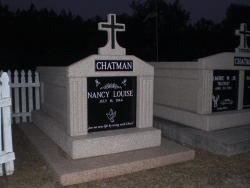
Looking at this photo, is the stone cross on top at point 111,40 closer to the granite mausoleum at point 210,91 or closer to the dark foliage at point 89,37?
the granite mausoleum at point 210,91

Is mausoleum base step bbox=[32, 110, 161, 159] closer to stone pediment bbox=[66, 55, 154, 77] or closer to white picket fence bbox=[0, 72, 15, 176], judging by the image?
white picket fence bbox=[0, 72, 15, 176]

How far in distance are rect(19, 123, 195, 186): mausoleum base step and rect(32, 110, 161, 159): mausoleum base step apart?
106mm

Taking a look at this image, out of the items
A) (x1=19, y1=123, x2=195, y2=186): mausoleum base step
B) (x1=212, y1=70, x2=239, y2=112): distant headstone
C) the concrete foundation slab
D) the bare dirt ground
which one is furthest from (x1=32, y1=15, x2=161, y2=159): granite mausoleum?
(x1=212, y1=70, x2=239, y2=112): distant headstone

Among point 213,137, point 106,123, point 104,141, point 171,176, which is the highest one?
point 106,123

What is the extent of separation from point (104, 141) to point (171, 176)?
4.44ft

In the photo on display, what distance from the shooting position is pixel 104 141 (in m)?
5.23

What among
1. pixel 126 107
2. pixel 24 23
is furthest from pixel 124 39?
pixel 126 107

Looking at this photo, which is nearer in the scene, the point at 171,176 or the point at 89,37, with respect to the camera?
the point at 171,176

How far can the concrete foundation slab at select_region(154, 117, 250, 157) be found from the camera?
5.83m

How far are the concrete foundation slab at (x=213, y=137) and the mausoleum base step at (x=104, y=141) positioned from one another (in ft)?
3.70

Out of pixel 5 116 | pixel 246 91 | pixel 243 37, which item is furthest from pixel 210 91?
pixel 5 116

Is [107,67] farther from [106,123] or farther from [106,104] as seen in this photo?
[106,123]

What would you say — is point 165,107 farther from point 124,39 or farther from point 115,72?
point 124,39

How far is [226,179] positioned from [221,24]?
34.2 metres
